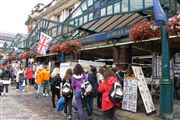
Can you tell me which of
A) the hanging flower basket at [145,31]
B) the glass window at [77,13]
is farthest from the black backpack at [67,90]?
the glass window at [77,13]

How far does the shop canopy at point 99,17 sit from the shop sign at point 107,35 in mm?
729

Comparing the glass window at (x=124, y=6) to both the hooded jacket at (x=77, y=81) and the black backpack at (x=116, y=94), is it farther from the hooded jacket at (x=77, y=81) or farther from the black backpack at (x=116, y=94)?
the black backpack at (x=116, y=94)

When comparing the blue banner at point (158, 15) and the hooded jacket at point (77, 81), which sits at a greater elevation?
the blue banner at point (158, 15)

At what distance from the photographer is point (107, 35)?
1258 centimetres

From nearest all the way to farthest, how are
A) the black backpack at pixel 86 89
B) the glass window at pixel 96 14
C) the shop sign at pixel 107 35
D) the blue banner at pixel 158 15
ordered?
the black backpack at pixel 86 89 → the blue banner at pixel 158 15 → the shop sign at pixel 107 35 → the glass window at pixel 96 14

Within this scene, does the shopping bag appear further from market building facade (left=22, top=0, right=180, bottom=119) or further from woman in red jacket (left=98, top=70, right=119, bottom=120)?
market building facade (left=22, top=0, right=180, bottom=119)

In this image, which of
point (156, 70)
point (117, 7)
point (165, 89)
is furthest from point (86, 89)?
point (117, 7)

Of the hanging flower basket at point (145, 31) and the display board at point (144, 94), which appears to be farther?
the display board at point (144, 94)

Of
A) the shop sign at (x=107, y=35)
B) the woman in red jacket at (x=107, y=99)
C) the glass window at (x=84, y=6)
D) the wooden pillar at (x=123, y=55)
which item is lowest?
the woman in red jacket at (x=107, y=99)

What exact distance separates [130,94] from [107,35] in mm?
4200

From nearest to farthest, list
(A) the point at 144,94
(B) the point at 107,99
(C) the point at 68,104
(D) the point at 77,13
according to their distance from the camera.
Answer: (B) the point at 107,99 → (C) the point at 68,104 → (A) the point at 144,94 → (D) the point at 77,13

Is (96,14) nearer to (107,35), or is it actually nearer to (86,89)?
(107,35)

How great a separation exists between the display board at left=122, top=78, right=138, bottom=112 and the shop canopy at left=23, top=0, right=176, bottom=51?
10.7 ft

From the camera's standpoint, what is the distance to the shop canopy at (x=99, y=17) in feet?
36.5
